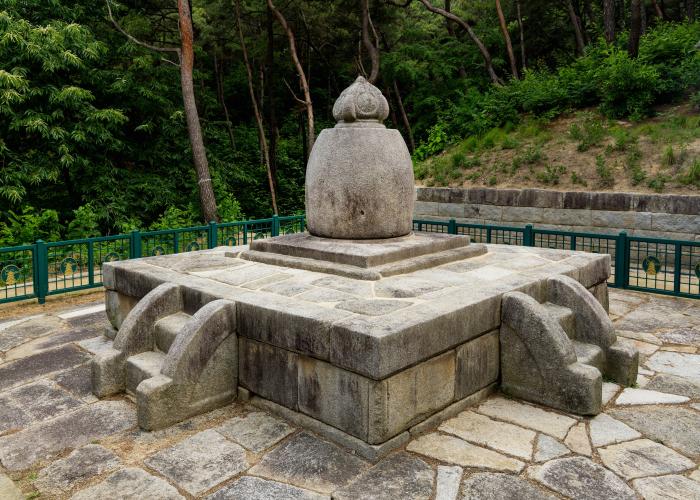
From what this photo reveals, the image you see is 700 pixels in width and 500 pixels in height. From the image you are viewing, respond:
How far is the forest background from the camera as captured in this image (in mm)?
12633

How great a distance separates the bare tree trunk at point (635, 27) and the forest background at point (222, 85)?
0.12ft

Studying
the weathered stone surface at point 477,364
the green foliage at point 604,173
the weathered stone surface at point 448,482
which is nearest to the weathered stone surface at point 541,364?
the weathered stone surface at point 477,364

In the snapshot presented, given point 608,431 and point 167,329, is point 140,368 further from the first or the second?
point 608,431

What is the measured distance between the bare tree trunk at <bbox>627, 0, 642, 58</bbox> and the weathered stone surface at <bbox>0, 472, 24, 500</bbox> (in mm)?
15469

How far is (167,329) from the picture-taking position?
15.5ft

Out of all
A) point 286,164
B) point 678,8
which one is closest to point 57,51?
point 286,164

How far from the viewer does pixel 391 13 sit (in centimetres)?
2023

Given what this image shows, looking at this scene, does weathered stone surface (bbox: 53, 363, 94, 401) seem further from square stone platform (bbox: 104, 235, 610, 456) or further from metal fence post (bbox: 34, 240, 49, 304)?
metal fence post (bbox: 34, 240, 49, 304)

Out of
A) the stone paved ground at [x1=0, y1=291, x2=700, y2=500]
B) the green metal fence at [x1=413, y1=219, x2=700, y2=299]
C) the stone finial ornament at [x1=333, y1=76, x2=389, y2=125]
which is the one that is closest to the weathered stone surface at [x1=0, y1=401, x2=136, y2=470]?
the stone paved ground at [x1=0, y1=291, x2=700, y2=500]

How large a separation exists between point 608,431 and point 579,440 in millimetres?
287

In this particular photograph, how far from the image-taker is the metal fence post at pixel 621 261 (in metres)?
8.18

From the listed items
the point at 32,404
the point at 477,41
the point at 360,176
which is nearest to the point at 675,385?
the point at 360,176

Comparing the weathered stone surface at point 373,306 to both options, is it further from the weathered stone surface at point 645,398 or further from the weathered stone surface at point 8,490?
the weathered stone surface at point 8,490

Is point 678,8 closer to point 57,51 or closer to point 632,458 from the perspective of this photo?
point 57,51
